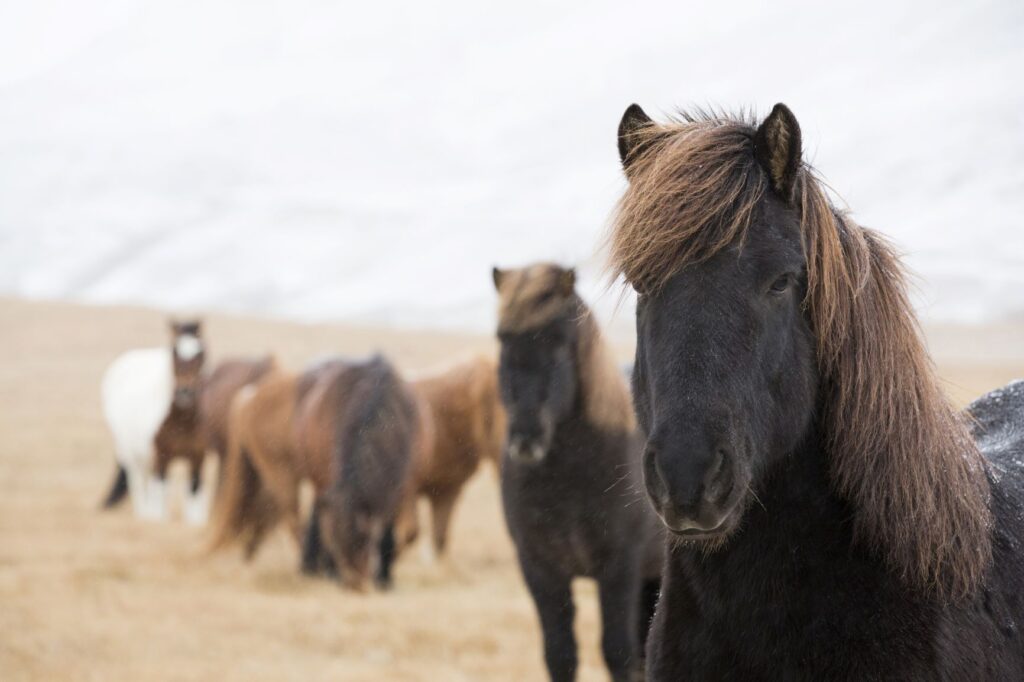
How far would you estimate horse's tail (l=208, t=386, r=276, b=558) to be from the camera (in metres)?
9.91

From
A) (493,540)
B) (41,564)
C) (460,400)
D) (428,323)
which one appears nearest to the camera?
(41,564)

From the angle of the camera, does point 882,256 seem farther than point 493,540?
No

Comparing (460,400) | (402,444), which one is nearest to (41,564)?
(402,444)

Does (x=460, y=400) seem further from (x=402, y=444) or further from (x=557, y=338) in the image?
(x=557, y=338)

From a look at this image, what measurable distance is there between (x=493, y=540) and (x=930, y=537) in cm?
943

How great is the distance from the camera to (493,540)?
1128 centimetres

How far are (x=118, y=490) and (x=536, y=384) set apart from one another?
9653mm

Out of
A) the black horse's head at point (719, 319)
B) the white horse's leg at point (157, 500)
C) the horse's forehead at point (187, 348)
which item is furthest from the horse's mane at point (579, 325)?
the white horse's leg at point (157, 500)

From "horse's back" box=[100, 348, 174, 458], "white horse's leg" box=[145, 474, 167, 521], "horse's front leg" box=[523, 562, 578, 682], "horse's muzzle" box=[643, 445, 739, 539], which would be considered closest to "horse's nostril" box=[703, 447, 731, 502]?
"horse's muzzle" box=[643, 445, 739, 539]

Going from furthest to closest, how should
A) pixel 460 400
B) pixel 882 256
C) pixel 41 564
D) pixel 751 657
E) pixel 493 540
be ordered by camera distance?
pixel 493 540, pixel 460 400, pixel 41 564, pixel 882 256, pixel 751 657

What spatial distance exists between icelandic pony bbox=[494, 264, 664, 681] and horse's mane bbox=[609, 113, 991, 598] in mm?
2501

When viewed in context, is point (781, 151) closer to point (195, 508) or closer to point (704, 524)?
point (704, 524)

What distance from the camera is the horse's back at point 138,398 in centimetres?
1291

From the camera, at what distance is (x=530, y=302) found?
4977mm
